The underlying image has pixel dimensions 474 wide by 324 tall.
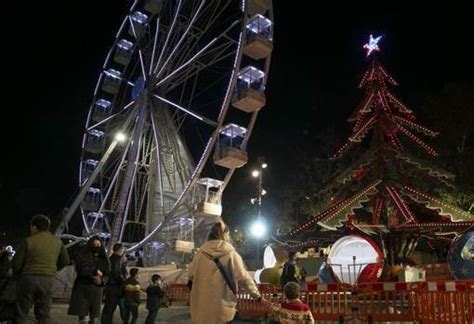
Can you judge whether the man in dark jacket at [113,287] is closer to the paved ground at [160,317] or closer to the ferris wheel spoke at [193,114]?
the paved ground at [160,317]

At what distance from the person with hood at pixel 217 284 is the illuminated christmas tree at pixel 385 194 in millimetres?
9343

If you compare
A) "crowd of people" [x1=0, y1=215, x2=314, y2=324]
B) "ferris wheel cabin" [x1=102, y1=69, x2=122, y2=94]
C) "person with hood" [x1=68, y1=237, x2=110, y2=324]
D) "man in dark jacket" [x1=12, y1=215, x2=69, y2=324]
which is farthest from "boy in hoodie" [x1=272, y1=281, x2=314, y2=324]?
"ferris wheel cabin" [x1=102, y1=69, x2=122, y2=94]

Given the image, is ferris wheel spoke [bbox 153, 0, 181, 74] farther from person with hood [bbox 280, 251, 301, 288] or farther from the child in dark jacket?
the child in dark jacket

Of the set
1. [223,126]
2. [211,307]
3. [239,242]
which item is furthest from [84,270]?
[239,242]

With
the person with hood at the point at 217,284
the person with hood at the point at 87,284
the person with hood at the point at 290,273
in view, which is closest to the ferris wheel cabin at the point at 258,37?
the person with hood at the point at 290,273

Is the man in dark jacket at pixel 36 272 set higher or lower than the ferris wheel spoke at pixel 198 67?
lower

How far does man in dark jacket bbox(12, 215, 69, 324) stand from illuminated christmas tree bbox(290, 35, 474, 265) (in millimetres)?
9452

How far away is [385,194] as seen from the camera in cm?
1519

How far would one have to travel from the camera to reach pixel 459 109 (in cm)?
2359

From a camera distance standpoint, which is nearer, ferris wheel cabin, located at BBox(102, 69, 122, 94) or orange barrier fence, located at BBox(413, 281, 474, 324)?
orange barrier fence, located at BBox(413, 281, 474, 324)

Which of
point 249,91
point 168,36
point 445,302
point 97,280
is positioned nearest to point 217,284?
point 97,280

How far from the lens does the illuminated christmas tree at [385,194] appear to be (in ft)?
46.2

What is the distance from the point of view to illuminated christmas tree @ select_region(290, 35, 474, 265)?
14.1 meters

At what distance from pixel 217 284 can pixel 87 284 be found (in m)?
2.39
